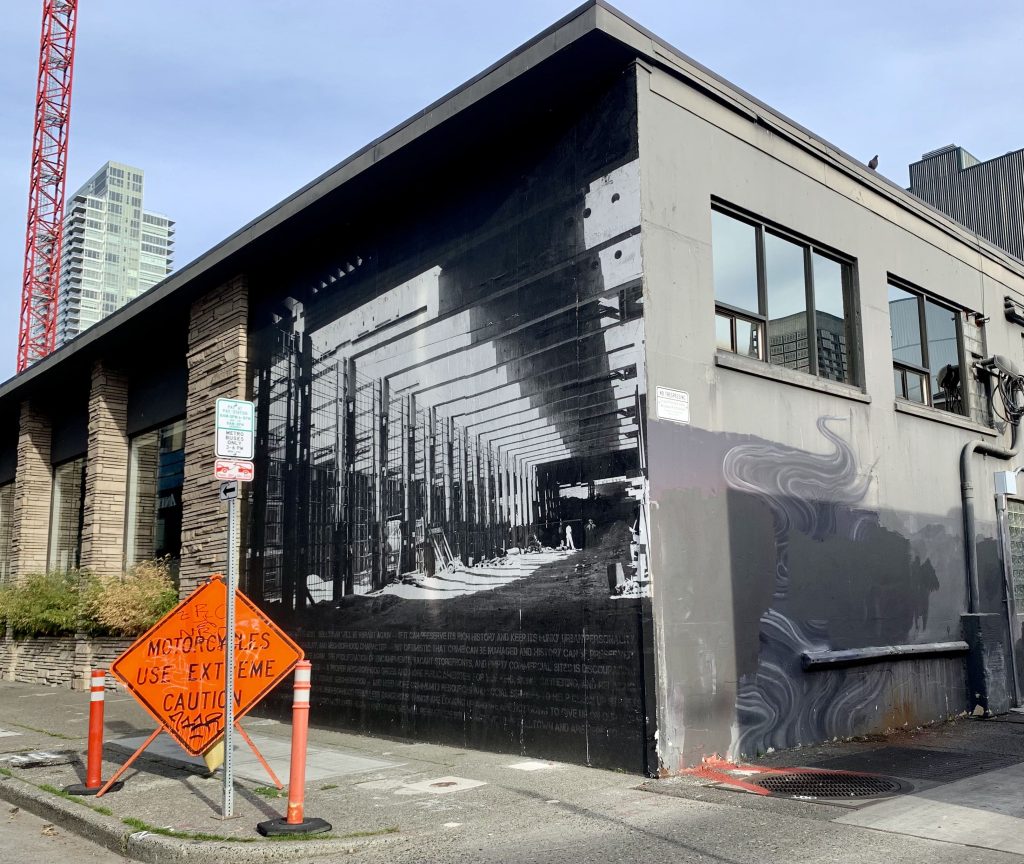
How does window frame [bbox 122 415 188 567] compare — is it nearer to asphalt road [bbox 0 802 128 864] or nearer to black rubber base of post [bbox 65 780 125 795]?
black rubber base of post [bbox 65 780 125 795]

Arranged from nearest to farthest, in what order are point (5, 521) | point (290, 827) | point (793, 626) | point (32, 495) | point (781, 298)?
point (290, 827)
point (793, 626)
point (781, 298)
point (32, 495)
point (5, 521)

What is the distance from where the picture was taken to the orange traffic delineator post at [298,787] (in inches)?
259

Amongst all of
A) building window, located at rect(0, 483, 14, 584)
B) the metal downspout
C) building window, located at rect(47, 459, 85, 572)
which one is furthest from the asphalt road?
building window, located at rect(0, 483, 14, 584)

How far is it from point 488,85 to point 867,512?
6.16 metres

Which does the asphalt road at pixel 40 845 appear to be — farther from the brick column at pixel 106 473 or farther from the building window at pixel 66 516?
the building window at pixel 66 516

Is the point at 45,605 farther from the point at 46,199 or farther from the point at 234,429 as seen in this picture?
the point at 46,199

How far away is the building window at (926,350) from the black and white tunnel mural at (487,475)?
4898 mm

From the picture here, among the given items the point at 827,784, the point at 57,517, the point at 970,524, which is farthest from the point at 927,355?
the point at 57,517

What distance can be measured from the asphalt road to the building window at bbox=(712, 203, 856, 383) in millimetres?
6785

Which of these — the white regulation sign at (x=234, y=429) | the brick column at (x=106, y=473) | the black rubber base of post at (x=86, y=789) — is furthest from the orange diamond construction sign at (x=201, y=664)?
the brick column at (x=106, y=473)

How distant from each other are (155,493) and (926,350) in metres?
12.9

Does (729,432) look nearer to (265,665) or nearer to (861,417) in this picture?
(861,417)

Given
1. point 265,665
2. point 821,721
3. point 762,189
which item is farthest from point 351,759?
point 762,189

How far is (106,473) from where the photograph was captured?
736 inches
